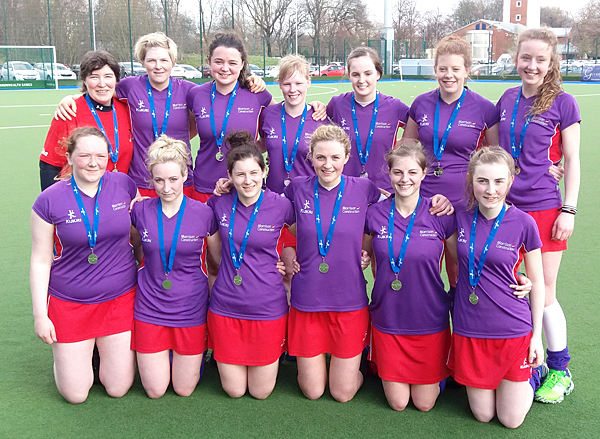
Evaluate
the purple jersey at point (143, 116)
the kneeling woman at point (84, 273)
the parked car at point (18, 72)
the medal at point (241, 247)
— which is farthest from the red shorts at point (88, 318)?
the parked car at point (18, 72)

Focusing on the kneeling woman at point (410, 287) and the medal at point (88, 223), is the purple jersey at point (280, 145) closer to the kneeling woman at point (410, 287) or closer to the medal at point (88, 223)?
the kneeling woman at point (410, 287)

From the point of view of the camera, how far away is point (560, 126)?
3.66 meters

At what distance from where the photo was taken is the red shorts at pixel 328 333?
3.60 m

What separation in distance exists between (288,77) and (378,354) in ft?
6.28

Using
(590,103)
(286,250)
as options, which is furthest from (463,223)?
(590,103)

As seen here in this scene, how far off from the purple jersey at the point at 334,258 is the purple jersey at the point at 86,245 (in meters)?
1.07

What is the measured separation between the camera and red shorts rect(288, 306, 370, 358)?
11.8ft

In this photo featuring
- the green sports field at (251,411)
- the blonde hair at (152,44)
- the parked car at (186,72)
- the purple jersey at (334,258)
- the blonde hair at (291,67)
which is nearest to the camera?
the green sports field at (251,411)

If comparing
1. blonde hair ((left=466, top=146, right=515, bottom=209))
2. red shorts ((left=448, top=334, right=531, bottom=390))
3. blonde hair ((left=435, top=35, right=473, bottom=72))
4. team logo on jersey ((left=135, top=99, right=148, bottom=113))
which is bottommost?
red shorts ((left=448, top=334, right=531, bottom=390))

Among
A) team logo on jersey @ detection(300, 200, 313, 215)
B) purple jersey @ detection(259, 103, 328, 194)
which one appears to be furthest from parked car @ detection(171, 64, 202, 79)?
team logo on jersey @ detection(300, 200, 313, 215)

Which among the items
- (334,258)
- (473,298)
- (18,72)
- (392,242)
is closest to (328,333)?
(334,258)

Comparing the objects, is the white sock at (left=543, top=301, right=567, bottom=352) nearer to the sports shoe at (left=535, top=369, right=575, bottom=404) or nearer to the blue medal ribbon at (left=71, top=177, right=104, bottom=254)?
the sports shoe at (left=535, top=369, right=575, bottom=404)

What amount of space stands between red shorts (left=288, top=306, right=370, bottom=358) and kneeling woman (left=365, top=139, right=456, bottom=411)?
15 centimetres

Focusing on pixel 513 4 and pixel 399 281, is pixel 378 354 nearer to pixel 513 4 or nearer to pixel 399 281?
pixel 399 281
